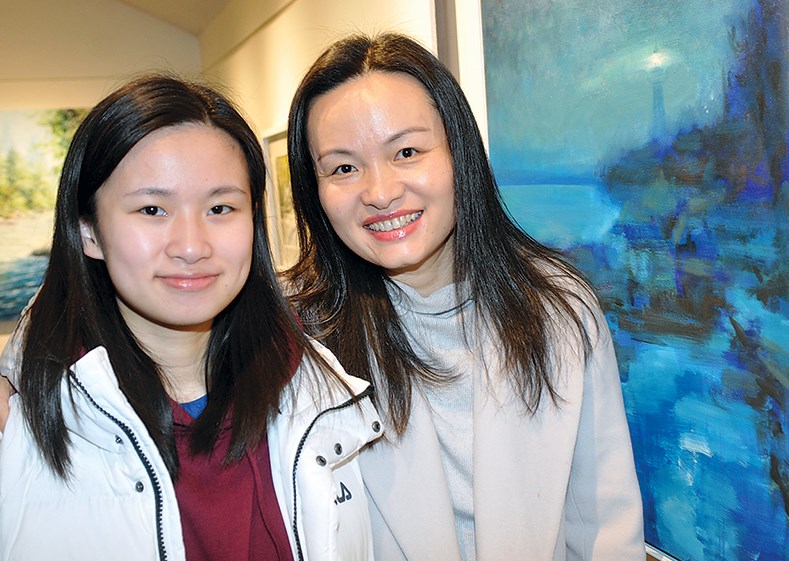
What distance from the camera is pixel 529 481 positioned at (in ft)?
5.65

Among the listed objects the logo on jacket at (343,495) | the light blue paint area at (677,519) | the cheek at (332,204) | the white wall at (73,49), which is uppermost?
the white wall at (73,49)

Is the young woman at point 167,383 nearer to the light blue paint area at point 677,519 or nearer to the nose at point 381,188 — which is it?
the nose at point 381,188

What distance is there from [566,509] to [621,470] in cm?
18

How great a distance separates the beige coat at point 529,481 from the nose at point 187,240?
0.58 metres

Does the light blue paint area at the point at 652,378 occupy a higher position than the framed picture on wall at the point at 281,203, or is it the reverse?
the framed picture on wall at the point at 281,203

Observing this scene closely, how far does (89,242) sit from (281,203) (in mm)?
3506

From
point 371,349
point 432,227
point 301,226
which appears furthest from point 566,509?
point 301,226

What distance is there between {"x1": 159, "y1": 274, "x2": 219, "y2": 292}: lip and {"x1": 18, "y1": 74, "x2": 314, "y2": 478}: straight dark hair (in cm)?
20

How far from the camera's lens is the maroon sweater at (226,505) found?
146 centimetres

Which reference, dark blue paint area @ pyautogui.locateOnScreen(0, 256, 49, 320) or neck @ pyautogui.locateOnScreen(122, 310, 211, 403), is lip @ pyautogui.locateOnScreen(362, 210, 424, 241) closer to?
neck @ pyautogui.locateOnScreen(122, 310, 211, 403)

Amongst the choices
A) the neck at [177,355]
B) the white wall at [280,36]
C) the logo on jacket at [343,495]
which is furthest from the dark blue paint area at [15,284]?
the logo on jacket at [343,495]

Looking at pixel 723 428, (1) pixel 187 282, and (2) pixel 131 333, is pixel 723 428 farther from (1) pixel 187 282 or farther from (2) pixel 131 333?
(2) pixel 131 333

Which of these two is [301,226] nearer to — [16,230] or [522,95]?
[522,95]

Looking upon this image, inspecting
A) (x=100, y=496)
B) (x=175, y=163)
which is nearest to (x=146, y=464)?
(x=100, y=496)
